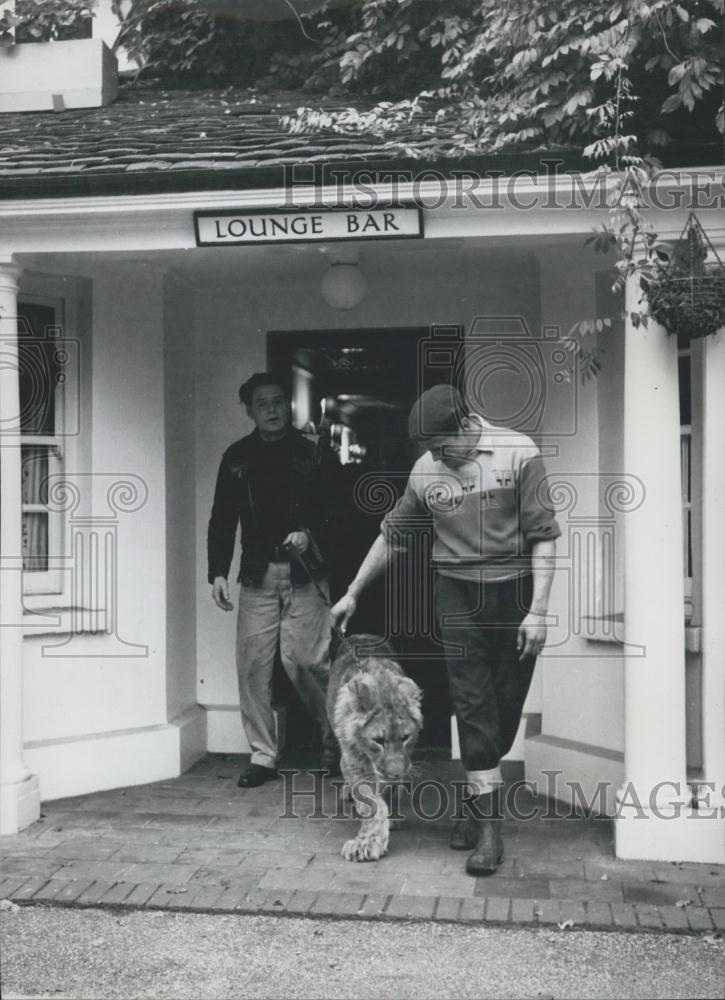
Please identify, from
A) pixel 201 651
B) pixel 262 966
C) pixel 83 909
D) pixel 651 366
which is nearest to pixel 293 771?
pixel 201 651

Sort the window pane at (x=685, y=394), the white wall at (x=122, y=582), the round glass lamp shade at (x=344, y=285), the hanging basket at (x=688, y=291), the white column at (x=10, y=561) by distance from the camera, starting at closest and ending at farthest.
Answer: the hanging basket at (x=688, y=291) → the white column at (x=10, y=561) → the window pane at (x=685, y=394) → the round glass lamp shade at (x=344, y=285) → the white wall at (x=122, y=582)

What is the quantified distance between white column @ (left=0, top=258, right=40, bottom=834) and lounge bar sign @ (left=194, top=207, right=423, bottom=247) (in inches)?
44.0

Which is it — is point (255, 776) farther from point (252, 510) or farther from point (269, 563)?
point (252, 510)

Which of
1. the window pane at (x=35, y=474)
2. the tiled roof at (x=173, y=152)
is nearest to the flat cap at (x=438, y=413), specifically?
the tiled roof at (x=173, y=152)

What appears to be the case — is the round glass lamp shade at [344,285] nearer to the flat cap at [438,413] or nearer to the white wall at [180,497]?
the white wall at [180,497]

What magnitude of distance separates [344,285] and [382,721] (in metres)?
2.45

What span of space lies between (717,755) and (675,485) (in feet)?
4.20

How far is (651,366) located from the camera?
5500 mm

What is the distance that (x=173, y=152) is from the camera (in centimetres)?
593

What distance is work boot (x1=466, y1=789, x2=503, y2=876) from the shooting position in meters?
5.30

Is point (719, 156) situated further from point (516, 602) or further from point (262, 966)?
point (262, 966)

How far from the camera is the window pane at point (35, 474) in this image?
6.87 meters

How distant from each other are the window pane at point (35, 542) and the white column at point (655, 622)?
343 cm

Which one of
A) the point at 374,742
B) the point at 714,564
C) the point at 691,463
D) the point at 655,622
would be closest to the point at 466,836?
the point at 374,742
